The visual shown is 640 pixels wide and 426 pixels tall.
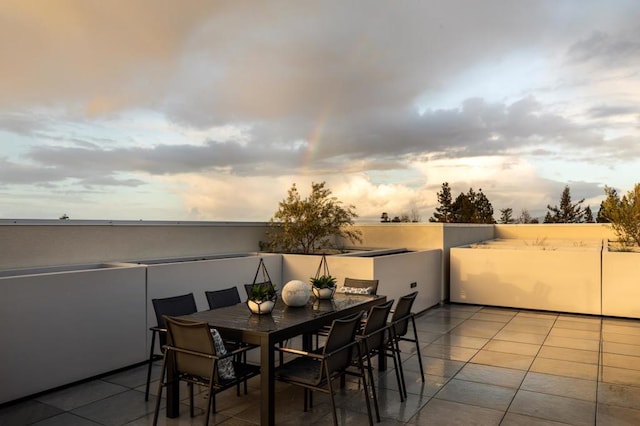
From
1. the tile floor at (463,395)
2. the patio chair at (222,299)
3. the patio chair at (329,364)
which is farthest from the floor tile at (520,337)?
the patio chair at (222,299)

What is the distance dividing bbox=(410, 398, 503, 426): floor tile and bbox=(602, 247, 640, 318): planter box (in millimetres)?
5117

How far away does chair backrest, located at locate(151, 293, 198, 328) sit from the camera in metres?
3.48

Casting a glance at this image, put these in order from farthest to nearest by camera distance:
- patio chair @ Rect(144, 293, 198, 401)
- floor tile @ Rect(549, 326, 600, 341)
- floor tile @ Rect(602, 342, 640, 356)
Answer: floor tile @ Rect(549, 326, 600, 341) → floor tile @ Rect(602, 342, 640, 356) → patio chair @ Rect(144, 293, 198, 401)

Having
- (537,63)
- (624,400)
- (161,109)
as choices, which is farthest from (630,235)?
(161,109)

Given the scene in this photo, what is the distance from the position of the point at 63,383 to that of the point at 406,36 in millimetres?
7638

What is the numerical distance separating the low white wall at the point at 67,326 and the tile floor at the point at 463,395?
0.53 ft

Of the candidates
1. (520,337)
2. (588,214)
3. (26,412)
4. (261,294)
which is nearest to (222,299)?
(261,294)

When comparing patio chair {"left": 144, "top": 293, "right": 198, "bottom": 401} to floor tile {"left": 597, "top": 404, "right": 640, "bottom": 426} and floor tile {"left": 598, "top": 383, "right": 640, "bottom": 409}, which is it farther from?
floor tile {"left": 598, "top": 383, "right": 640, "bottom": 409}

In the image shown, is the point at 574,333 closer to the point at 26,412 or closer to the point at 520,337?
the point at 520,337

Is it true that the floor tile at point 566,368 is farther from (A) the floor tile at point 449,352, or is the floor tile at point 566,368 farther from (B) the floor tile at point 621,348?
(B) the floor tile at point 621,348

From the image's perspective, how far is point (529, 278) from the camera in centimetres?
766

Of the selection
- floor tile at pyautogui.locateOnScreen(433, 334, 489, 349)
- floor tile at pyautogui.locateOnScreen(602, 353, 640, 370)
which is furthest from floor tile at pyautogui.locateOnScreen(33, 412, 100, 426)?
floor tile at pyautogui.locateOnScreen(602, 353, 640, 370)

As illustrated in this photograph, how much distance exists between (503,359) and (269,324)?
3036 mm

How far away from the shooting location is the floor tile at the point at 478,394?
346cm
